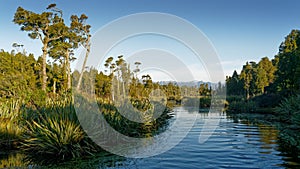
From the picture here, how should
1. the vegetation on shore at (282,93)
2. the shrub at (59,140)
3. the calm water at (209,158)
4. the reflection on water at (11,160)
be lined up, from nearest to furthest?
the reflection on water at (11,160) < the calm water at (209,158) < the shrub at (59,140) < the vegetation on shore at (282,93)

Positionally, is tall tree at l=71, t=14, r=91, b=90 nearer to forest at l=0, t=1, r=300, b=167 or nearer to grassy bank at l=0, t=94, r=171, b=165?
forest at l=0, t=1, r=300, b=167

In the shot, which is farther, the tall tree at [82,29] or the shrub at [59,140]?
the tall tree at [82,29]

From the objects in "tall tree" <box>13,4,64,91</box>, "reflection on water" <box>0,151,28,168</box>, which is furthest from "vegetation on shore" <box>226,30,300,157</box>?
"tall tree" <box>13,4,64,91</box>

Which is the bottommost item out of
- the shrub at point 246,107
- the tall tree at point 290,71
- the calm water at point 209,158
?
the calm water at point 209,158

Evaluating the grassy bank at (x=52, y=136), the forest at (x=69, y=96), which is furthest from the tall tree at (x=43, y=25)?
the grassy bank at (x=52, y=136)

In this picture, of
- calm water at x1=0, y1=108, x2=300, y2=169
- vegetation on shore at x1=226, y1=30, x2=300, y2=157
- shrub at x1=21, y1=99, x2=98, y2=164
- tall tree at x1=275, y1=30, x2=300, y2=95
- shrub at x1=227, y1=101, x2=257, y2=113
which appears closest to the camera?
calm water at x1=0, y1=108, x2=300, y2=169

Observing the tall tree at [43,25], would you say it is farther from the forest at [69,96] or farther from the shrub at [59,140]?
the shrub at [59,140]

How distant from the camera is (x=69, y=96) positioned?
39.7 ft

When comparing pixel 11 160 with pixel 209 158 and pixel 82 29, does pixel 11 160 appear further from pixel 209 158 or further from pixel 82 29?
pixel 82 29

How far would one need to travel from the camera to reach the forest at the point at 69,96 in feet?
32.9

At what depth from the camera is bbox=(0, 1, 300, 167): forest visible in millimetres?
10031

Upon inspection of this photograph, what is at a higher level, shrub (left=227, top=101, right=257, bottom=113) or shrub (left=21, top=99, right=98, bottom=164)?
shrub (left=227, top=101, right=257, bottom=113)

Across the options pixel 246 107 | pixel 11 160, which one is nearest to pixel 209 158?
pixel 11 160

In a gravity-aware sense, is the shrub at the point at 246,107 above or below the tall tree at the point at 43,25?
below
